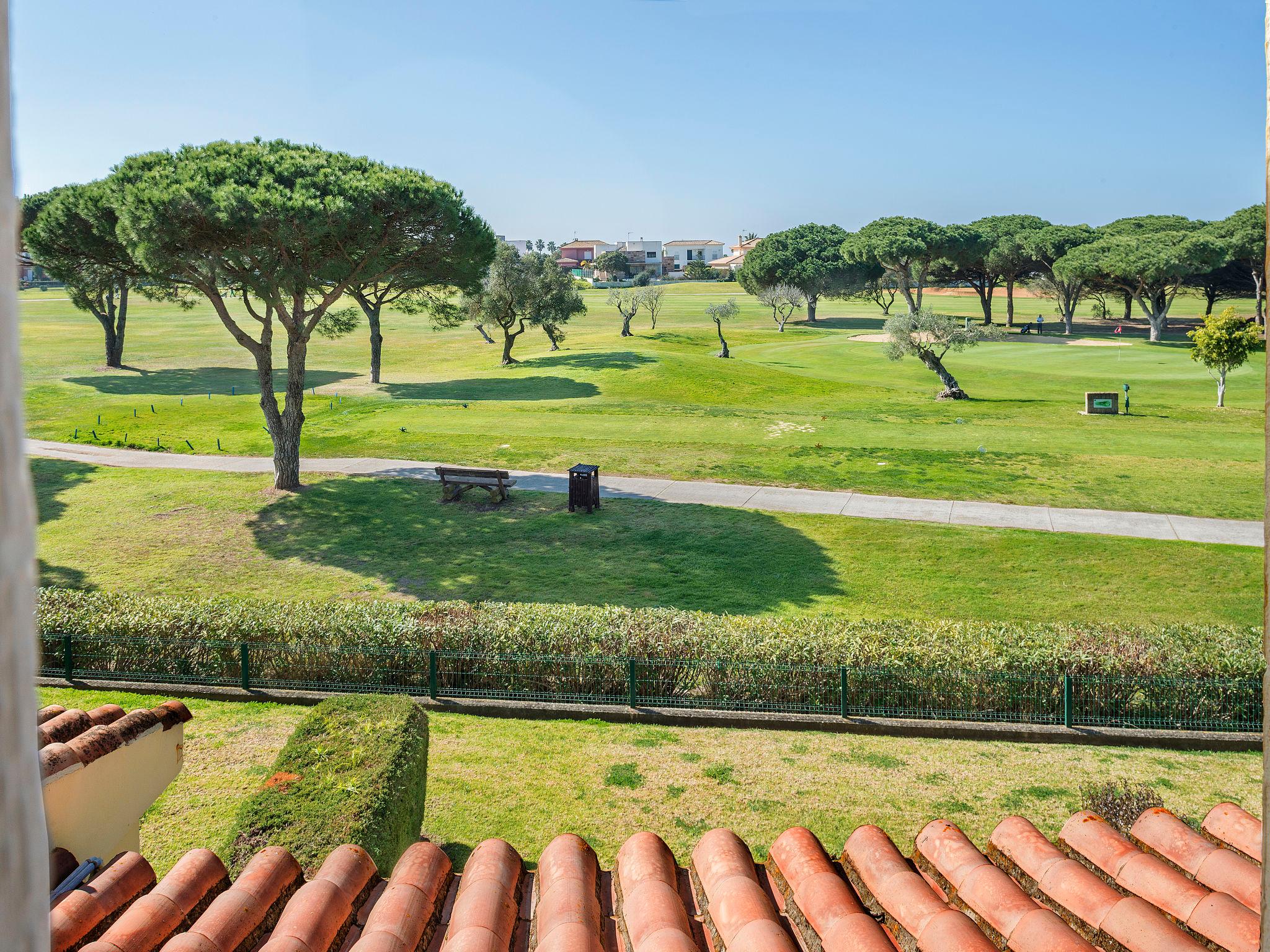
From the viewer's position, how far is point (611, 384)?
45.2 meters

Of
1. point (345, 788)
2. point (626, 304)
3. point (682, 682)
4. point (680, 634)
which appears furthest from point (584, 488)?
point (626, 304)

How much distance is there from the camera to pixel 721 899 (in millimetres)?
5340

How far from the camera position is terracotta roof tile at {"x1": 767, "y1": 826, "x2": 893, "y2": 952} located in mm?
4770

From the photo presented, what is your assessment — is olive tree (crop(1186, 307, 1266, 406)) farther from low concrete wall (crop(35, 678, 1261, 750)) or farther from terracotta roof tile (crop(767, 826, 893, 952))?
terracotta roof tile (crop(767, 826, 893, 952))

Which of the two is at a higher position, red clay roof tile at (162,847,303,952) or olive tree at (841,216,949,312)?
olive tree at (841,216,949,312)

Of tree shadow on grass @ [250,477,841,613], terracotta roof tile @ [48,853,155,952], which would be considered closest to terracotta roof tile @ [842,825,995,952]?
terracotta roof tile @ [48,853,155,952]

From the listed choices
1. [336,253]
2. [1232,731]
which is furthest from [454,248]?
[1232,731]

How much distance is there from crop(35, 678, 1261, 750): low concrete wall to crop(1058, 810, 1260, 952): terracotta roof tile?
209 inches

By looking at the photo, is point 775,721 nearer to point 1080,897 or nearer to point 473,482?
point 1080,897

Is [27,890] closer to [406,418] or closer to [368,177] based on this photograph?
Answer: [368,177]

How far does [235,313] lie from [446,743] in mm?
92526

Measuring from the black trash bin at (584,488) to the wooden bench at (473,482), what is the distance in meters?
1.74

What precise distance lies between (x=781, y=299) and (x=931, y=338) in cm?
3929

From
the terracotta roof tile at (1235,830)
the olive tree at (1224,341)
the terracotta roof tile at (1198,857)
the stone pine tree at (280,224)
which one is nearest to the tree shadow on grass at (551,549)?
the stone pine tree at (280,224)
